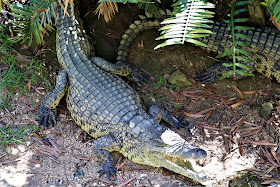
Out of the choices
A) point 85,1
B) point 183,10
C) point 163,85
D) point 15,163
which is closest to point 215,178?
point 163,85

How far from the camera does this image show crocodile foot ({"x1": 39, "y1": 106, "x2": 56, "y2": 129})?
335 cm

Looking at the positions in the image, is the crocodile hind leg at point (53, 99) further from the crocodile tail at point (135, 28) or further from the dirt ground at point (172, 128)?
the crocodile tail at point (135, 28)

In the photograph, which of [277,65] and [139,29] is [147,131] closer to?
[139,29]

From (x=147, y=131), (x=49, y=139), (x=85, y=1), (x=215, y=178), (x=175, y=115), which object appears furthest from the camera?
(x=85, y=1)

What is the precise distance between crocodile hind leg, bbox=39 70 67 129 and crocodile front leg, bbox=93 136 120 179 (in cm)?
68

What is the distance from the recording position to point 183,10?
9.55 feet

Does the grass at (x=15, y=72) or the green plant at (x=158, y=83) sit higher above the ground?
the grass at (x=15, y=72)

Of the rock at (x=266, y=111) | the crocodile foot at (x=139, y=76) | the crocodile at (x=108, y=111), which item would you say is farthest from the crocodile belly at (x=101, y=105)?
the rock at (x=266, y=111)

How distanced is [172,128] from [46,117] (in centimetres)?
146

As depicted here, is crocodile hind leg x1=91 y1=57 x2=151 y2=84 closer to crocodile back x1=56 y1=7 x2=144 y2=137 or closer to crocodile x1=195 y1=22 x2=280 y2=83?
crocodile back x1=56 y1=7 x2=144 y2=137

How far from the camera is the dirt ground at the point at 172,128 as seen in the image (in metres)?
2.85

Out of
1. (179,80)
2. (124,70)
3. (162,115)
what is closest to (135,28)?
(124,70)

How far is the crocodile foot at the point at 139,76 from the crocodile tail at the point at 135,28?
19 cm

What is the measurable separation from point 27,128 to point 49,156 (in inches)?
19.6
